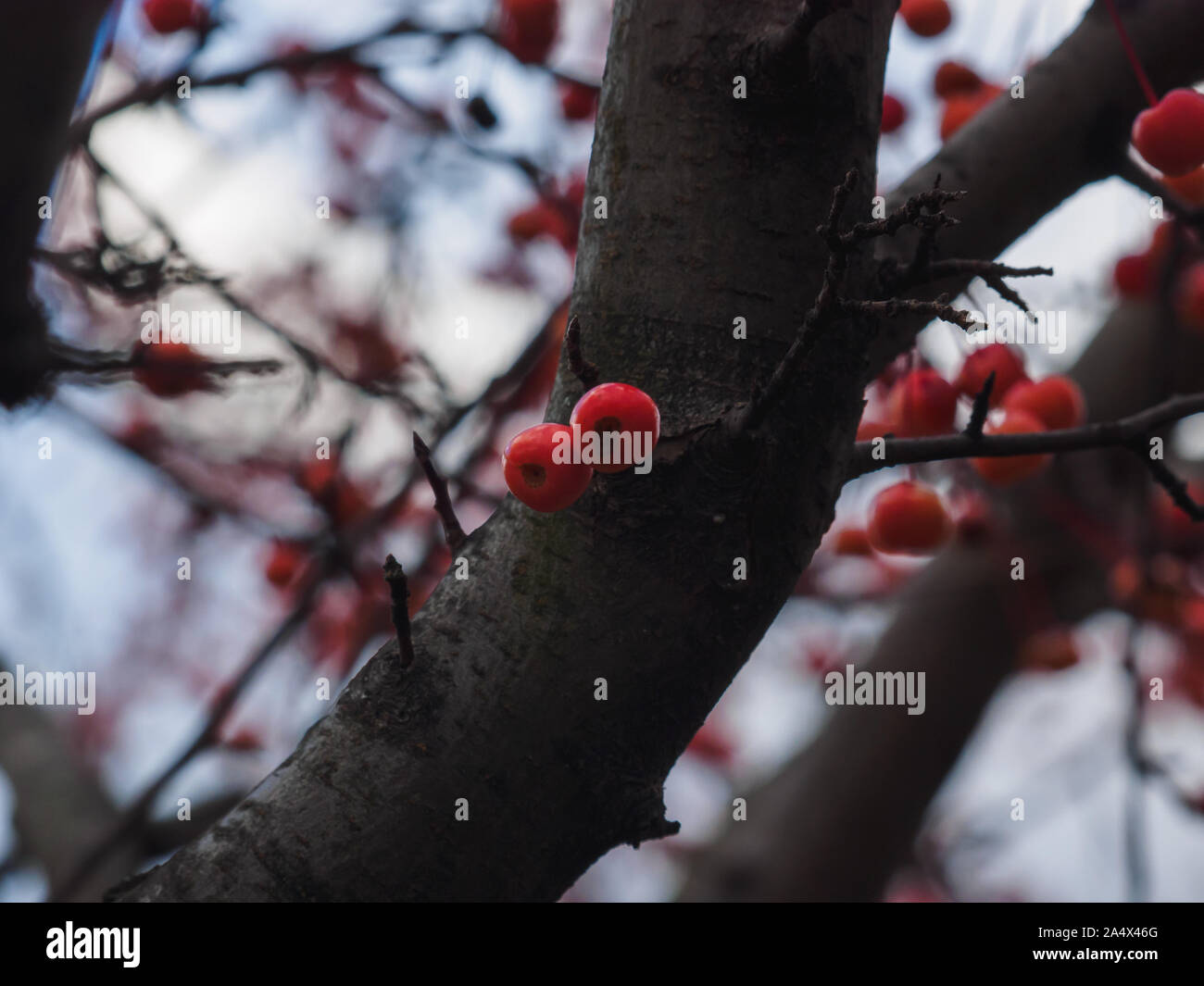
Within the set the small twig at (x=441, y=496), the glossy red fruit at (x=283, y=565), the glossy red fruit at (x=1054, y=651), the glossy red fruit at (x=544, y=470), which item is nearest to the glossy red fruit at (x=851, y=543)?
the glossy red fruit at (x=1054, y=651)

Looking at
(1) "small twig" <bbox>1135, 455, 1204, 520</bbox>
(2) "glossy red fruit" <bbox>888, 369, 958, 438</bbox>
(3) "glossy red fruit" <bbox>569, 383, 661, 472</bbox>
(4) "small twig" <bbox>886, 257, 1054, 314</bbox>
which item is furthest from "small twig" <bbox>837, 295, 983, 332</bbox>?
(2) "glossy red fruit" <bbox>888, 369, 958, 438</bbox>

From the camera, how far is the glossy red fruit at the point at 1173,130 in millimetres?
1611

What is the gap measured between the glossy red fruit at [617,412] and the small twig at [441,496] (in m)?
0.22

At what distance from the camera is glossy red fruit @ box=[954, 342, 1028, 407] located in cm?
213

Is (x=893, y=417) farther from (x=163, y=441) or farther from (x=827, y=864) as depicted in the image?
(x=163, y=441)

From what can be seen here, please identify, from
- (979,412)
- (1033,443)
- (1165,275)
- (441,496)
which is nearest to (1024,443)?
(1033,443)

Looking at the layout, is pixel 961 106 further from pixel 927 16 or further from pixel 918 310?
pixel 918 310

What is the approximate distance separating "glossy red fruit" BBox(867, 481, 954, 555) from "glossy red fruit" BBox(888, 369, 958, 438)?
0.17 m

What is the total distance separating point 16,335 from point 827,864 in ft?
10.7

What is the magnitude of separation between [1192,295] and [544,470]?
2769 millimetres

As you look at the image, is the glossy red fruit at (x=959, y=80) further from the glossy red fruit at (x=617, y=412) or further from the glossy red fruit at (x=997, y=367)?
the glossy red fruit at (x=617, y=412)

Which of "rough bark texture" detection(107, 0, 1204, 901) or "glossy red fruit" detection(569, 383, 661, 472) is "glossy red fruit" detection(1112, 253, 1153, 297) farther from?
"glossy red fruit" detection(569, 383, 661, 472)

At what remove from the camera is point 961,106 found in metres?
2.28
